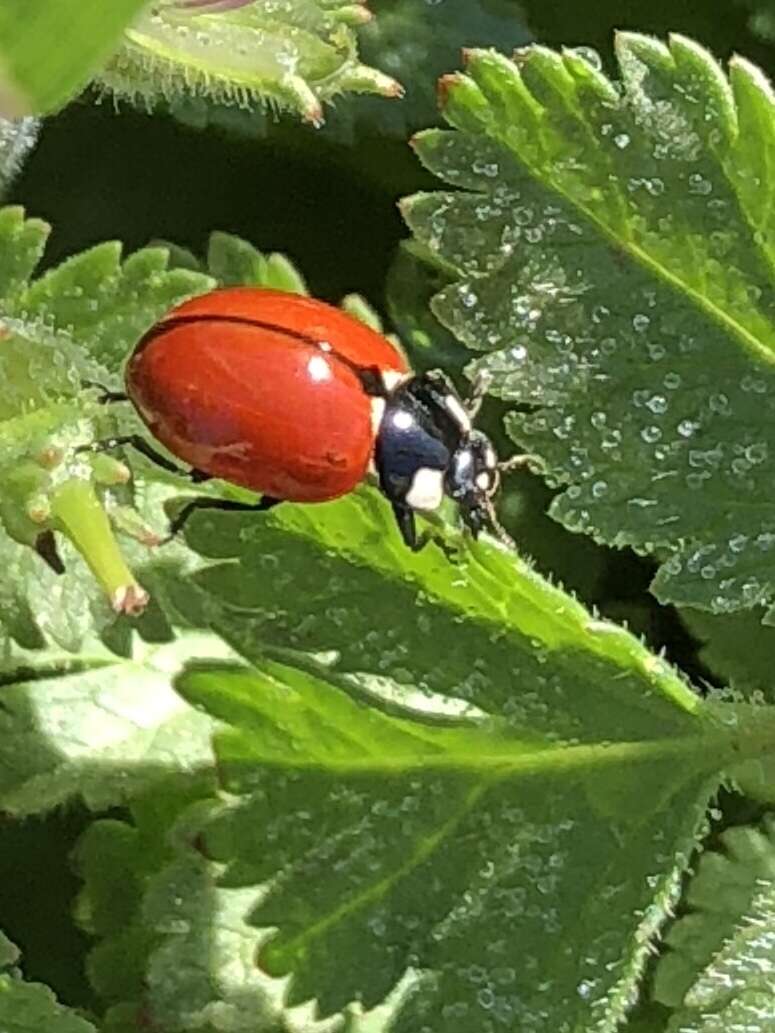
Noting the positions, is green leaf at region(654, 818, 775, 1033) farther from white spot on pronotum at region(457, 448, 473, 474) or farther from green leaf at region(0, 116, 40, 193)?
green leaf at region(0, 116, 40, 193)

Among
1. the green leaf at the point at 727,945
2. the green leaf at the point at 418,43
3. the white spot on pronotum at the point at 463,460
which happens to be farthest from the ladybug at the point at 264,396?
the green leaf at the point at 418,43

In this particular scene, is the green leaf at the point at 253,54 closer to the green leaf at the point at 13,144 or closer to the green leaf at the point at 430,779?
the green leaf at the point at 13,144

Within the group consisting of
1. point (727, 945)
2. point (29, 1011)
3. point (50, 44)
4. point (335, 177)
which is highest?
point (50, 44)

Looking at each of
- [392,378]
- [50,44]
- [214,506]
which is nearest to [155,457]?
[214,506]

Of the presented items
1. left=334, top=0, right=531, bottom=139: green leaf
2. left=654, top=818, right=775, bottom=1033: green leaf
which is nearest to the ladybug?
left=654, top=818, right=775, bottom=1033: green leaf

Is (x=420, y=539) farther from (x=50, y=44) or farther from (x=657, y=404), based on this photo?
(x=50, y=44)

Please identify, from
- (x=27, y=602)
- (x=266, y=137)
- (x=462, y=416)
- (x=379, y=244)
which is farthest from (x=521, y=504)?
(x=27, y=602)
